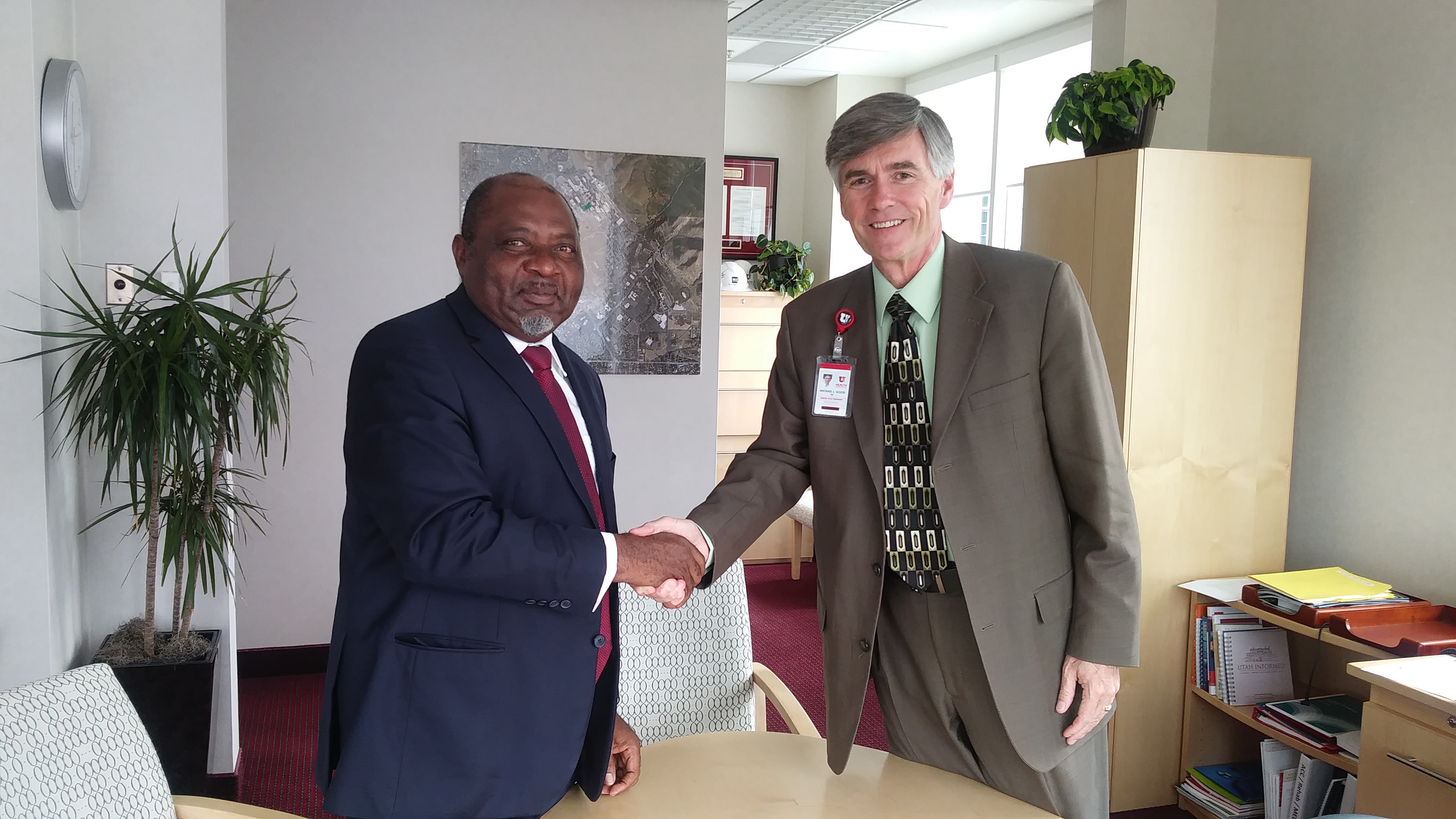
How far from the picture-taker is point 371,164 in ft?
14.7

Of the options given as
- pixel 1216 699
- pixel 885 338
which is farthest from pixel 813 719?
pixel 885 338

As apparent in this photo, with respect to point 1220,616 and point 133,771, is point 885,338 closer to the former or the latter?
point 133,771

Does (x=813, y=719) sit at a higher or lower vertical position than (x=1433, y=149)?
lower

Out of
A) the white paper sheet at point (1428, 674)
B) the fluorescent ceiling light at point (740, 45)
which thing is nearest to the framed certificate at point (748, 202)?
the fluorescent ceiling light at point (740, 45)

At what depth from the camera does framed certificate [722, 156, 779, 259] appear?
7.25 m

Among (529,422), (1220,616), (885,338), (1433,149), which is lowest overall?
(1220,616)

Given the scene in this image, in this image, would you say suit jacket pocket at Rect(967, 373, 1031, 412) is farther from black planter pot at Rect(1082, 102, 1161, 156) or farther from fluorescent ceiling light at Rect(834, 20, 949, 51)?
fluorescent ceiling light at Rect(834, 20, 949, 51)

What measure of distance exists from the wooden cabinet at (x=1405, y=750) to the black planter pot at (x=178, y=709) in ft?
10.1

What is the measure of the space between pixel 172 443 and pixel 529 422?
61.8 inches

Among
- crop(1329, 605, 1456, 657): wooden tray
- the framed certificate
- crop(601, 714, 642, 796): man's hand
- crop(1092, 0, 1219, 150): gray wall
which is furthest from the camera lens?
the framed certificate

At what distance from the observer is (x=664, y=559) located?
185cm

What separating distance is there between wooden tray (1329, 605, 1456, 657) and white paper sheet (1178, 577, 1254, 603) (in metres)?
0.36

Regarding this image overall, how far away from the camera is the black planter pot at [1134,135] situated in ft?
11.1

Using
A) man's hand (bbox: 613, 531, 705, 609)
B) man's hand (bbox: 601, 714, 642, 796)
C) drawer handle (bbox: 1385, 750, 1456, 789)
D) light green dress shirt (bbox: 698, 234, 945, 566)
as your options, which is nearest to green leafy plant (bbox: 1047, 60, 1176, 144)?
light green dress shirt (bbox: 698, 234, 945, 566)
